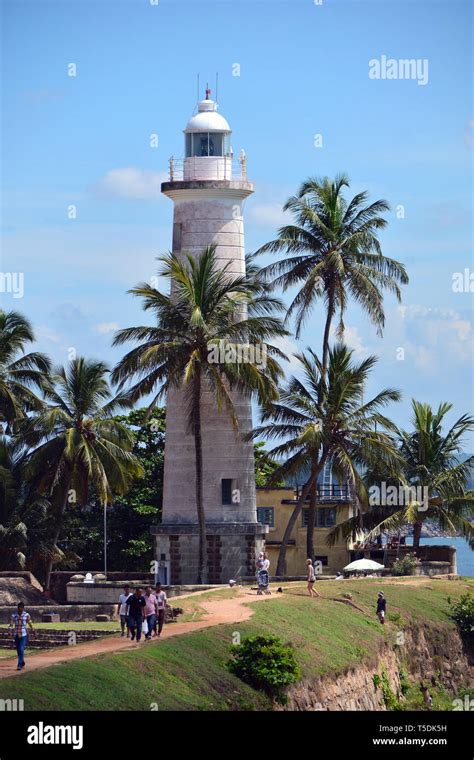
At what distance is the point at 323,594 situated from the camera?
57.7m

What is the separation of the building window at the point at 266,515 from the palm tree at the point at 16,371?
36.2 ft

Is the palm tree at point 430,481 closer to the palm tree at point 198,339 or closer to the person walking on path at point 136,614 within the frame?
the palm tree at point 198,339

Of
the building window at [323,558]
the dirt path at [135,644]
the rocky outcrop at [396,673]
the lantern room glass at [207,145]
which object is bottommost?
the rocky outcrop at [396,673]

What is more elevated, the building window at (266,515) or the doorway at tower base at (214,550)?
the building window at (266,515)

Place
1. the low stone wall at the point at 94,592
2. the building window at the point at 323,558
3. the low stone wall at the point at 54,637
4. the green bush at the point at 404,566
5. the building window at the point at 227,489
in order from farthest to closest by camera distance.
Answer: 1. the building window at the point at 323,558
2. the green bush at the point at 404,566
3. the building window at the point at 227,489
4. the low stone wall at the point at 94,592
5. the low stone wall at the point at 54,637

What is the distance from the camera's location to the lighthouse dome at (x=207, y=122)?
6862cm

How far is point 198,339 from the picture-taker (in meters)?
64.9

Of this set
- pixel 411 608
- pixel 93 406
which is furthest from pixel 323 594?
pixel 93 406

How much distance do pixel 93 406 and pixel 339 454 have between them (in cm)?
1009

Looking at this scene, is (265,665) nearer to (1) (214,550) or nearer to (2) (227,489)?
(1) (214,550)

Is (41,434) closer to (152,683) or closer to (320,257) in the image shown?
(320,257)

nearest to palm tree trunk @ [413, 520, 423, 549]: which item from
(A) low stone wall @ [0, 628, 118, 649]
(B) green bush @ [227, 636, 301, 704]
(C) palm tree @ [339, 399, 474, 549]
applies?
(C) palm tree @ [339, 399, 474, 549]

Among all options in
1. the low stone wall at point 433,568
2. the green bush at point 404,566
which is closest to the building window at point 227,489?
the green bush at point 404,566

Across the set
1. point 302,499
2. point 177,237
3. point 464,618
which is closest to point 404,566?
point 302,499
